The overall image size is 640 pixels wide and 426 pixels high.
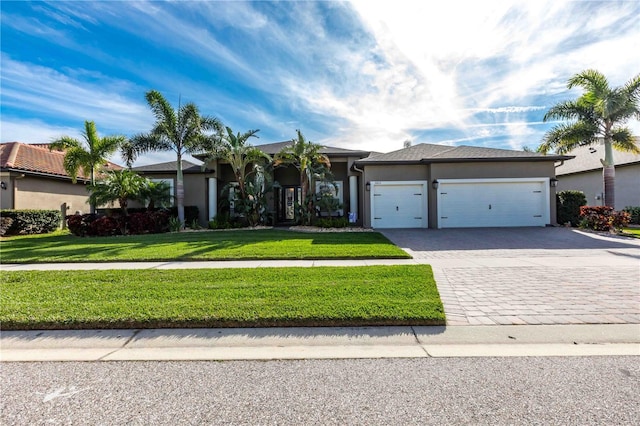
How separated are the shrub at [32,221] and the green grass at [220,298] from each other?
1140cm

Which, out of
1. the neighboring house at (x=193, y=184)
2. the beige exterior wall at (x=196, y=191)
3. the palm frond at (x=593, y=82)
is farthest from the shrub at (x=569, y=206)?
the beige exterior wall at (x=196, y=191)

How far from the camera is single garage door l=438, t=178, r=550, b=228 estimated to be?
13.7 metres

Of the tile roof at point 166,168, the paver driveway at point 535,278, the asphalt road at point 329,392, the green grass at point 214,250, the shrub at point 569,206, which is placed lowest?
the asphalt road at point 329,392

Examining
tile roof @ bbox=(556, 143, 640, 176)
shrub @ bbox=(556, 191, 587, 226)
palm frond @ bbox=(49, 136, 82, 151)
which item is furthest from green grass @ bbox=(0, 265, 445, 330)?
tile roof @ bbox=(556, 143, 640, 176)

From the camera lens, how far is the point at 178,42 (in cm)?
1066

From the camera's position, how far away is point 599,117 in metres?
13.4

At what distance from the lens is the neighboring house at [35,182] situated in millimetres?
14844

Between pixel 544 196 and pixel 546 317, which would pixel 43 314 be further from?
pixel 544 196

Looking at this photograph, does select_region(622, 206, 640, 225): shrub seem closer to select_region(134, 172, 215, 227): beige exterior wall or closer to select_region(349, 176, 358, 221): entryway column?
select_region(349, 176, 358, 221): entryway column

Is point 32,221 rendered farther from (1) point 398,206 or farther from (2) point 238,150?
(1) point 398,206

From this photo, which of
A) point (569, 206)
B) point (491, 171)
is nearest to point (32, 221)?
point (491, 171)

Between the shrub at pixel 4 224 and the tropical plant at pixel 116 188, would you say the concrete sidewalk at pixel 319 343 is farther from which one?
the shrub at pixel 4 224

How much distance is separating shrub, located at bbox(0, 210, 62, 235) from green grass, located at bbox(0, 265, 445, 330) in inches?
449

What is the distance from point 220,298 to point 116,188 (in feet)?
38.7
